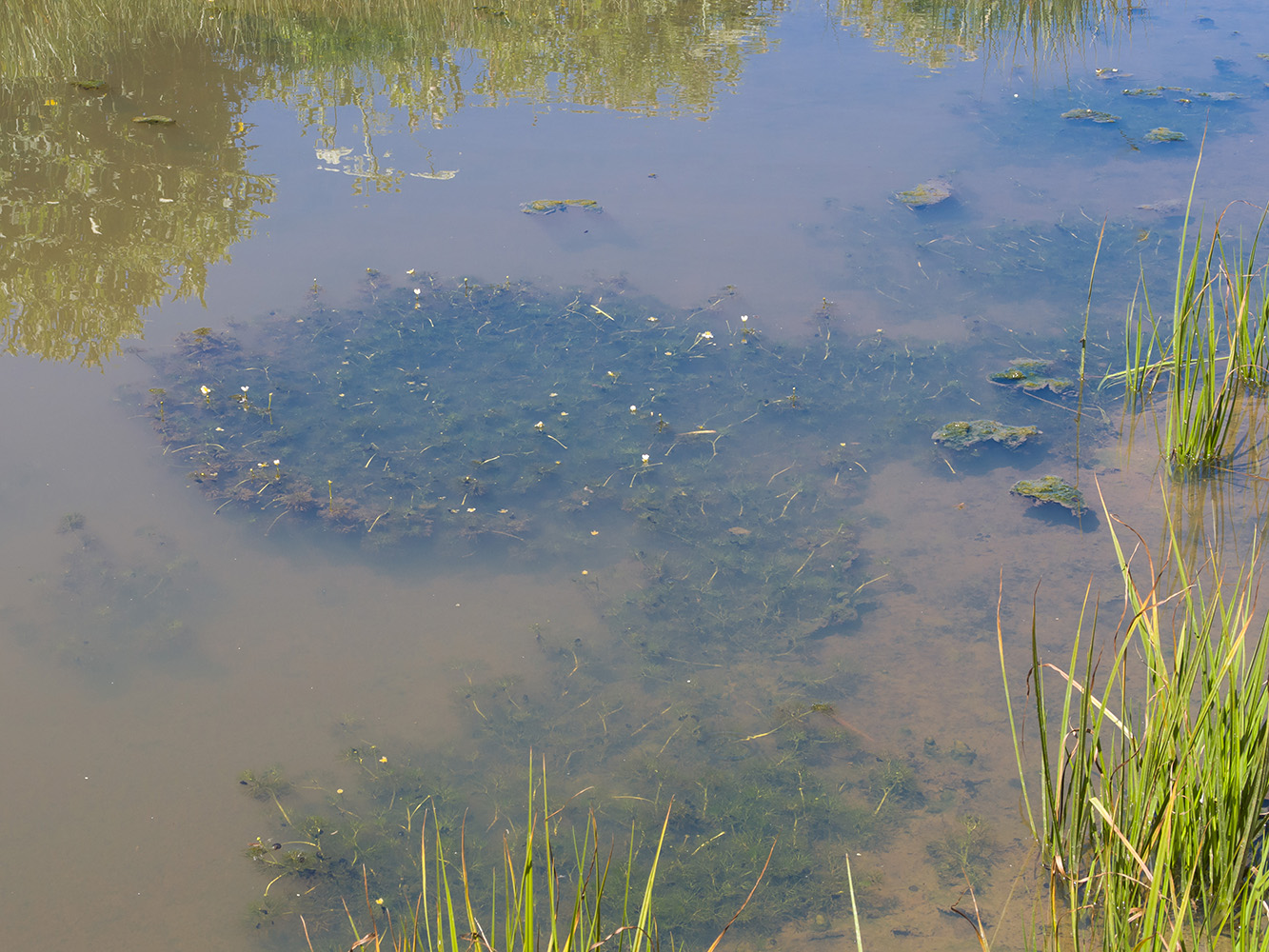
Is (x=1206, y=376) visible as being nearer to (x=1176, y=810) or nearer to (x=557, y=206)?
(x=1176, y=810)

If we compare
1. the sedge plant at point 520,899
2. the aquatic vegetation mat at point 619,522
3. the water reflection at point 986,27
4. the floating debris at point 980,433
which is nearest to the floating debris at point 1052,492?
the floating debris at point 980,433

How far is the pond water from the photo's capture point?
9.89 ft

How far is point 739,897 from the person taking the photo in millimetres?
2773

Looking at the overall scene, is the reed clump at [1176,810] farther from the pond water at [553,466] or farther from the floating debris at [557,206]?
the floating debris at [557,206]

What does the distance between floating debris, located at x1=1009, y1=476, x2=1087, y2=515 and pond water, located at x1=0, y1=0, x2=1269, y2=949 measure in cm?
6

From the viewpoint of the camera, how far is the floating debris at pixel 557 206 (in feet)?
20.5

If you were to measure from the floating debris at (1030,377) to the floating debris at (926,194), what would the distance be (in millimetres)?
1798

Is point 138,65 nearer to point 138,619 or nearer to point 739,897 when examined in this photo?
point 138,619

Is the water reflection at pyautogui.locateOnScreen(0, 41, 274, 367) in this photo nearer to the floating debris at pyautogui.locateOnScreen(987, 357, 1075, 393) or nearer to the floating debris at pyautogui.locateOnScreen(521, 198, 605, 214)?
the floating debris at pyautogui.locateOnScreen(521, 198, 605, 214)

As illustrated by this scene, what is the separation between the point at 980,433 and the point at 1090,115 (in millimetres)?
4442

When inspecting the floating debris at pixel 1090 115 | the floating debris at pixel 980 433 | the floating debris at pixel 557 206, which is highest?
the floating debris at pixel 1090 115

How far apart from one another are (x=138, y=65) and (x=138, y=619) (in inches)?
240

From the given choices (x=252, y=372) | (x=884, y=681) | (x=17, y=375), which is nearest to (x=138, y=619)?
(x=252, y=372)

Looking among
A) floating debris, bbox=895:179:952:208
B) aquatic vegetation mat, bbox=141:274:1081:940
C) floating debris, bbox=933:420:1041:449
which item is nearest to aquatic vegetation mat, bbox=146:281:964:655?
aquatic vegetation mat, bbox=141:274:1081:940
